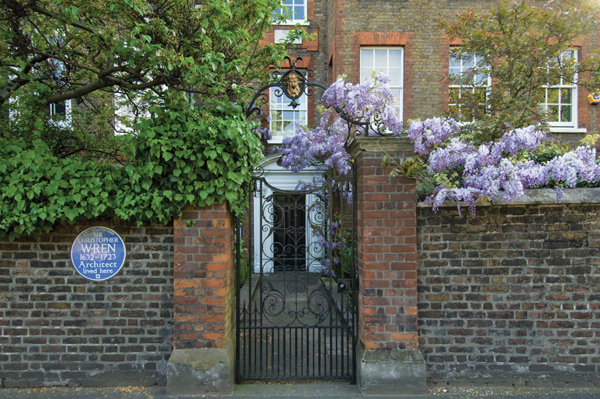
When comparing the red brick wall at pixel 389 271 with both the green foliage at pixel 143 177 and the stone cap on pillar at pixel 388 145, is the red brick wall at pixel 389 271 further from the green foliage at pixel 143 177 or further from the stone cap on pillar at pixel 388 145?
the green foliage at pixel 143 177

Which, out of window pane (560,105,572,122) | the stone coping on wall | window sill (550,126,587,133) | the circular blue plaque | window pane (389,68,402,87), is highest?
window pane (389,68,402,87)

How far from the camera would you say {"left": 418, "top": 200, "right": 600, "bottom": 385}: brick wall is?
12.7ft

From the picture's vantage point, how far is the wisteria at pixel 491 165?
3.45 m

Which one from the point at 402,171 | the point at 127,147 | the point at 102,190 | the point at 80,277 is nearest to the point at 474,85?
the point at 402,171

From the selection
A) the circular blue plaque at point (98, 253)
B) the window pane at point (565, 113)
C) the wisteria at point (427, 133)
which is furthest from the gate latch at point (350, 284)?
the window pane at point (565, 113)

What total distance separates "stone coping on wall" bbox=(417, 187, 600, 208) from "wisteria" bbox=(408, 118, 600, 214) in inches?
4.4

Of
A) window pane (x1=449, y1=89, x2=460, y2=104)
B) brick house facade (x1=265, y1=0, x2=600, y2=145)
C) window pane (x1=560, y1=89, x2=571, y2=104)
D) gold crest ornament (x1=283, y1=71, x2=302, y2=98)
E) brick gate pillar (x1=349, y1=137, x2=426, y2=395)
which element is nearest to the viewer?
brick gate pillar (x1=349, y1=137, x2=426, y2=395)

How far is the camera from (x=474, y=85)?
5.99m

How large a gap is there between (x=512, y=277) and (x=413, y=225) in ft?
4.26

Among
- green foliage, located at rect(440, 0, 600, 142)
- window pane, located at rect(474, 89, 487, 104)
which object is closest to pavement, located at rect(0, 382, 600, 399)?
green foliage, located at rect(440, 0, 600, 142)

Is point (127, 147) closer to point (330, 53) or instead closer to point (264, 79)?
point (264, 79)

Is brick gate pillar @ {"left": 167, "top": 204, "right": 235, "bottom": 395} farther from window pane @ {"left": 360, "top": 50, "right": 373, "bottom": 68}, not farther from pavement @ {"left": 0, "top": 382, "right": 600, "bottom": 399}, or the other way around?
window pane @ {"left": 360, "top": 50, "right": 373, "bottom": 68}

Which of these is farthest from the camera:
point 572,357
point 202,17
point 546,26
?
point 546,26

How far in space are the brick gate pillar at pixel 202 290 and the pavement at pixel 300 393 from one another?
452 millimetres
